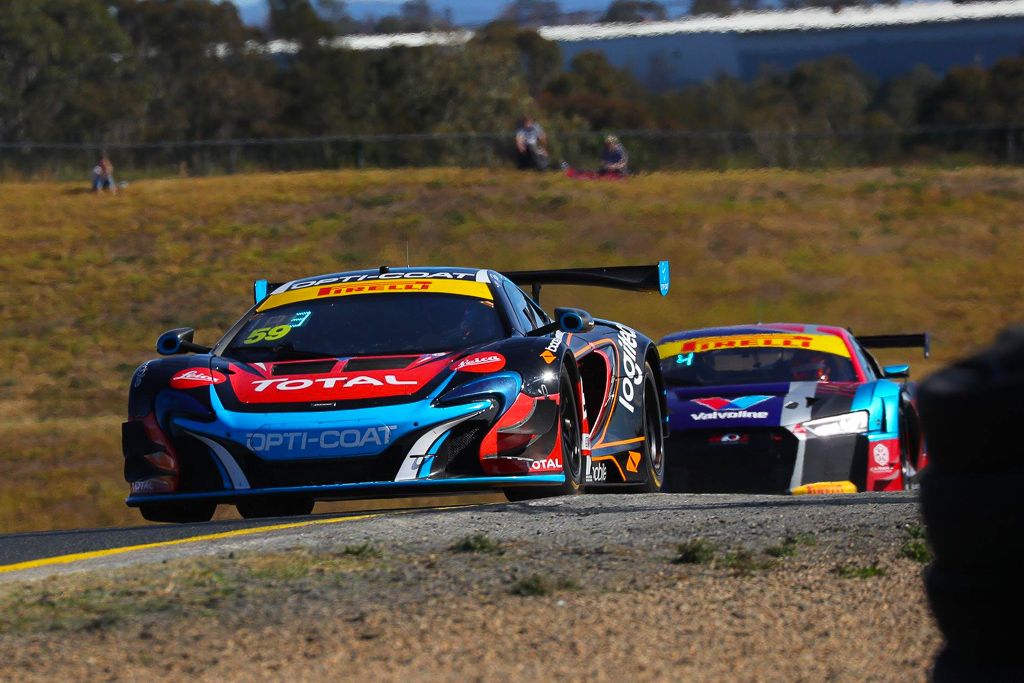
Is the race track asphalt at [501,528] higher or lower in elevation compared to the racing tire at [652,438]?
higher

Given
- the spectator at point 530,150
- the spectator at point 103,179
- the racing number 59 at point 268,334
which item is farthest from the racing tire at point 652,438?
the spectator at point 103,179

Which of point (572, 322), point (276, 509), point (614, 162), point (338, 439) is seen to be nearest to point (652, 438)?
point (572, 322)

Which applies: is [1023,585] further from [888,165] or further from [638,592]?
[888,165]

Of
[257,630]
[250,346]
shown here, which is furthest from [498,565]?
[250,346]

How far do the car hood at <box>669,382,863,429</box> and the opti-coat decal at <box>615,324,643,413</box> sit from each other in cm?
78

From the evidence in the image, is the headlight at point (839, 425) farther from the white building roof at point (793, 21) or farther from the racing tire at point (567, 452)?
the white building roof at point (793, 21)

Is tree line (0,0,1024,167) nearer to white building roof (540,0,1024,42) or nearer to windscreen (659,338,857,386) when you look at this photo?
white building roof (540,0,1024,42)

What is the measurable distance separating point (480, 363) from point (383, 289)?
1245 mm

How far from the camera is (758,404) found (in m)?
10.5

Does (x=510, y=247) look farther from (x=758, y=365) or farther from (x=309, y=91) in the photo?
(x=309, y=91)

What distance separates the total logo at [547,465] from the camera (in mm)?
7965

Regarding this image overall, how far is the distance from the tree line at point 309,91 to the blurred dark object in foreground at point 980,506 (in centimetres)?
4302

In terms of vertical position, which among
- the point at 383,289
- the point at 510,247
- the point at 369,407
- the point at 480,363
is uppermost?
the point at 383,289

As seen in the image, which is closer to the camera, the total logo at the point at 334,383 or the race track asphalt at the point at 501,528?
the race track asphalt at the point at 501,528
